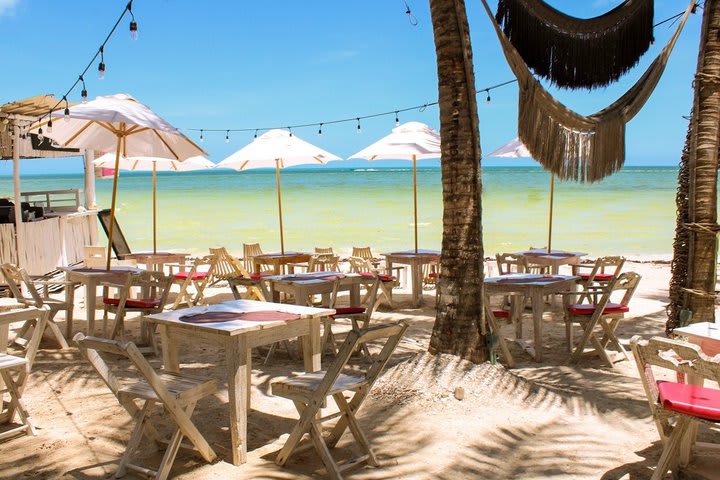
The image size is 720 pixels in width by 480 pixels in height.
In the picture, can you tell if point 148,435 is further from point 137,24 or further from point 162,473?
point 137,24

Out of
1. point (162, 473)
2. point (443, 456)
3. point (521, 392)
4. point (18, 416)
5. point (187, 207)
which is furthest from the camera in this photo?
point (187, 207)

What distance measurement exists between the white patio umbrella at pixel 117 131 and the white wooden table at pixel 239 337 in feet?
9.50

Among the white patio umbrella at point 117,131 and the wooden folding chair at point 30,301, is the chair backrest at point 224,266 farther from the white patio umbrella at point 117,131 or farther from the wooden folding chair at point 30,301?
the wooden folding chair at point 30,301

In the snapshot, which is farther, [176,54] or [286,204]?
[176,54]

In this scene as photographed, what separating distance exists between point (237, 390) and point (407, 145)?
244 inches

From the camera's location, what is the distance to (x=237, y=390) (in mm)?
3607

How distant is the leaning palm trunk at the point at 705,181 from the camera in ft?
17.1

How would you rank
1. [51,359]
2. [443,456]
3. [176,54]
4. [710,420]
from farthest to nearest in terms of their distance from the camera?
[176,54]
[51,359]
[443,456]
[710,420]

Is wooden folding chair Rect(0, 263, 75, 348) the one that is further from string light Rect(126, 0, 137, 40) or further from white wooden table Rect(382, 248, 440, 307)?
white wooden table Rect(382, 248, 440, 307)

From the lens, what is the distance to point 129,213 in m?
37.2

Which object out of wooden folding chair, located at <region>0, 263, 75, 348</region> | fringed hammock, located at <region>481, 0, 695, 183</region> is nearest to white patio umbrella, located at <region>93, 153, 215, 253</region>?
wooden folding chair, located at <region>0, 263, 75, 348</region>

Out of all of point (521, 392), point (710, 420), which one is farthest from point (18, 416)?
point (710, 420)

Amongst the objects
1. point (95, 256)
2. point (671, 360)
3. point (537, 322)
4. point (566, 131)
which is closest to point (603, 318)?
point (537, 322)

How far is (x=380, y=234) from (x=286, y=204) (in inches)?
805
